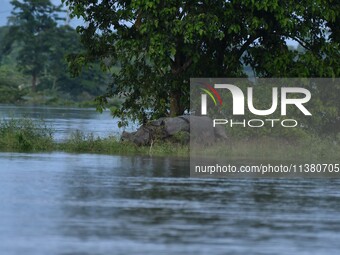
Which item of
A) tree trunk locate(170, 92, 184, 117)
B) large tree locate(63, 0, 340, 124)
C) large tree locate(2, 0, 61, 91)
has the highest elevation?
large tree locate(2, 0, 61, 91)

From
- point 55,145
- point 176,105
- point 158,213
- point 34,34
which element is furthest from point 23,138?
point 34,34

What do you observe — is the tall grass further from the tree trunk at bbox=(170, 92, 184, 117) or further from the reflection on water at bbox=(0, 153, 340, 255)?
the reflection on water at bbox=(0, 153, 340, 255)

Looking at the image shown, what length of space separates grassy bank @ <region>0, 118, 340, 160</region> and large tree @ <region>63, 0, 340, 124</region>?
2294mm

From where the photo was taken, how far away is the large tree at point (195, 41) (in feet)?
111

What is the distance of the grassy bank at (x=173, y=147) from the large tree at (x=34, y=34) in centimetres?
9634

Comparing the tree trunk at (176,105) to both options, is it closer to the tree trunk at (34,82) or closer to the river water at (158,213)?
the river water at (158,213)

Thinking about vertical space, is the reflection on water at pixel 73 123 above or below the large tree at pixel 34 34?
below

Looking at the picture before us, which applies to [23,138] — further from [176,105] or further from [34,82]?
[34,82]

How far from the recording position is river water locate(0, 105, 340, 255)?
15.0 m

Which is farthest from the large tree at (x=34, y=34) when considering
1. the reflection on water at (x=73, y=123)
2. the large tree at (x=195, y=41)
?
the large tree at (x=195, y=41)

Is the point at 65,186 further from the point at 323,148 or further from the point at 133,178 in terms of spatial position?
the point at 323,148

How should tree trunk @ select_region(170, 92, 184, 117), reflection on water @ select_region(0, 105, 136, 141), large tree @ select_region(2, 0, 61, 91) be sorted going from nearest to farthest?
tree trunk @ select_region(170, 92, 184, 117), reflection on water @ select_region(0, 105, 136, 141), large tree @ select_region(2, 0, 61, 91)

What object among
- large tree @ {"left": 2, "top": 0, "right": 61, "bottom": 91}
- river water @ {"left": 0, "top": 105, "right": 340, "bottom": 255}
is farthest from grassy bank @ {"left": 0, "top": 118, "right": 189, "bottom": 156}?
large tree @ {"left": 2, "top": 0, "right": 61, "bottom": 91}

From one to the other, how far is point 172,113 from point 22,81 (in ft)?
337
